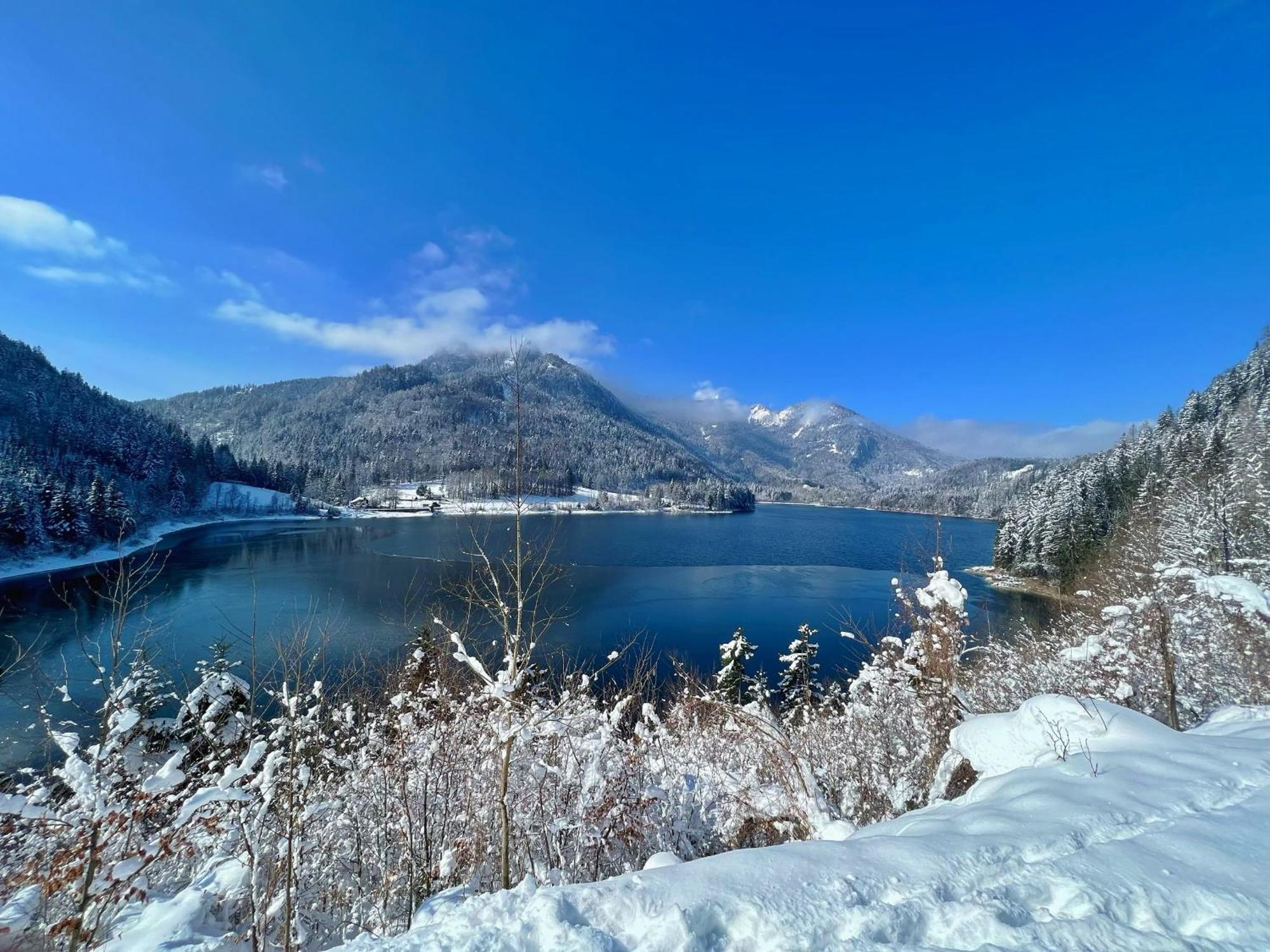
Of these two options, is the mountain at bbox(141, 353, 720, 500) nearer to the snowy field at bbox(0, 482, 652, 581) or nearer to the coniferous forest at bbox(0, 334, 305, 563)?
the snowy field at bbox(0, 482, 652, 581)

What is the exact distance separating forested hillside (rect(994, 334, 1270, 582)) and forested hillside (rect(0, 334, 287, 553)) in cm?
4630

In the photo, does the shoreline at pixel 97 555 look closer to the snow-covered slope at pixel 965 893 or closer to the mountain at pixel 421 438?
the snow-covered slope at pixel 965 893

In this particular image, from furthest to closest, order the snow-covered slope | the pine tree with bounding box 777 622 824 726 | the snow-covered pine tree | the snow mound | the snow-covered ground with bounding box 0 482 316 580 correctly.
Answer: the snow-covered pine tree
the snow-covered ground with bounding box 0 482 316 580
the pine tree with bounding box 777 622 824 726
the snow mound
the snow-covered slope

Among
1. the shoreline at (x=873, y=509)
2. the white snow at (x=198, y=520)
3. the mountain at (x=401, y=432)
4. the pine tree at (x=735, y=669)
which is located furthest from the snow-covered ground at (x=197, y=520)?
the shoreline at (x=873, y=509)

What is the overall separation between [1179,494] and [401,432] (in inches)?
5690

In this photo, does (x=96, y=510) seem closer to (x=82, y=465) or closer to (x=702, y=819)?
(x=82, y=465)

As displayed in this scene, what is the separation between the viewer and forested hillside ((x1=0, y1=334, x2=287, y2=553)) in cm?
3503

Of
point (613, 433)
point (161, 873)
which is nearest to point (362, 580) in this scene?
point (161, 873)

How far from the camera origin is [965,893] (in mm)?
2176

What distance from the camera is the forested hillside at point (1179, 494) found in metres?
13.3

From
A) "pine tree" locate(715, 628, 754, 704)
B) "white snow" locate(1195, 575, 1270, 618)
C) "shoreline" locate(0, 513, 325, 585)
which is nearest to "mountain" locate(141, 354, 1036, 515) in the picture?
"shoreline" locate(0, 513, 325, 585)

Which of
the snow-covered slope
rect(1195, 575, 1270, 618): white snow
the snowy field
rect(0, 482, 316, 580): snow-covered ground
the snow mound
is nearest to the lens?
the snow-covered slope

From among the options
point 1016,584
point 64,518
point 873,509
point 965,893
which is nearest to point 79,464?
point 64,518

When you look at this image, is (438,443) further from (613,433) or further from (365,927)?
(365,927)
